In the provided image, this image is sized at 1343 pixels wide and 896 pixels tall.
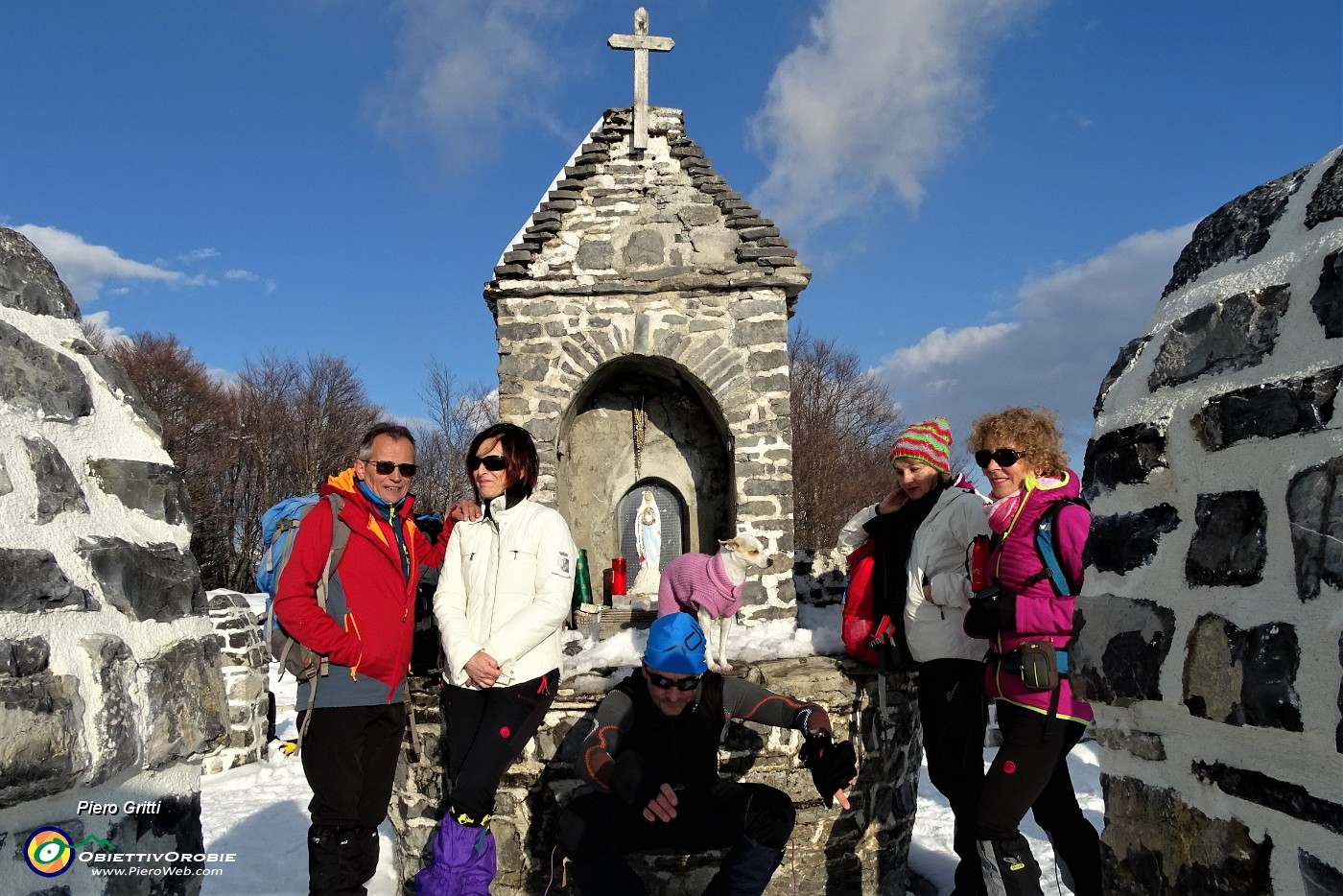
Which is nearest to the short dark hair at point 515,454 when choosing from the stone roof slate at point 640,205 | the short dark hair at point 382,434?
the short dark hair at point 382,434

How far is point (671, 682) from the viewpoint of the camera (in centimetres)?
335

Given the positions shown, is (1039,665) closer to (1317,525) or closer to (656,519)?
(1317,525)

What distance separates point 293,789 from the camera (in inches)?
281

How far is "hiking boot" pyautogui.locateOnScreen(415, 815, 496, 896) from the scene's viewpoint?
9.73 feet

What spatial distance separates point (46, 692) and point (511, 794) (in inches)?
123

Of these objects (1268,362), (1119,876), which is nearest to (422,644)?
(1119,876)

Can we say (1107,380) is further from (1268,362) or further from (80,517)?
(80,517)

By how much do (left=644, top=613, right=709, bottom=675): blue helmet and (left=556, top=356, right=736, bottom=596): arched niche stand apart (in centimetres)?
514

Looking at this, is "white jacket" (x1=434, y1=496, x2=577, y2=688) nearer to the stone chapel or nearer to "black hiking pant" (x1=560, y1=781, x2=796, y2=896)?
"black hiking pant" (x1=560, y1=781, x2=796, y2=896)

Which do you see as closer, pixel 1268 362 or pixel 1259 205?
pixel 1268 362

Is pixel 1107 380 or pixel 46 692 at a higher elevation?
pixel 1107 380

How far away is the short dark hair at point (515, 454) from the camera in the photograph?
3.49m

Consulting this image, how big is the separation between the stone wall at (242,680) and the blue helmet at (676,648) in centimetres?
659

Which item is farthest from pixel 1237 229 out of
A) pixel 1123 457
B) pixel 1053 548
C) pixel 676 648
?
pixel 676 648
